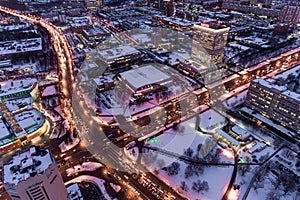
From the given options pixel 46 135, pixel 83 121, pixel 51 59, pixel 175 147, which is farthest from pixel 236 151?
pixel 51 59

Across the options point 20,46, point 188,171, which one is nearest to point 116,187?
point 188,171

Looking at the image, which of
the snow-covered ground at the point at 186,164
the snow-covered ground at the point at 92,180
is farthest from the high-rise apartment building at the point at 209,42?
the snow-covered ground at the point at 92,180

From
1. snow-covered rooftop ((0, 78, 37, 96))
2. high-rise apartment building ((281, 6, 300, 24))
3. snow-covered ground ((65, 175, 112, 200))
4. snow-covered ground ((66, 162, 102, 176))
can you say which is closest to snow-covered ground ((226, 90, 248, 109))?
snow-covered ground ((66, 162, 102, 176))

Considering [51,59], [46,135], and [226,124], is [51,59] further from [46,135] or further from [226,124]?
[226,124]

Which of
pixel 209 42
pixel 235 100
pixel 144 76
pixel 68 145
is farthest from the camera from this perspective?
pixel 209 42

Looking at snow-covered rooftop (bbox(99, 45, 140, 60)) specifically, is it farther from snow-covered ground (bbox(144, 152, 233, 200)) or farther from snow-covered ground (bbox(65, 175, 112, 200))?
Answer: snow-covered ground (bbox(144, 152, 233, 200))

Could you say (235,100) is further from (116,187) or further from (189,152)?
(116,187)
